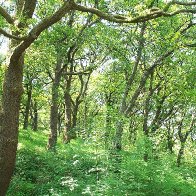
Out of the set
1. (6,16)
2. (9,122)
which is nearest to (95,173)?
(9,122)

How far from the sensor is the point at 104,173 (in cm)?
955

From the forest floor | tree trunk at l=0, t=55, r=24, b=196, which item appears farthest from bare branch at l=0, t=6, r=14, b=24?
the forest floor

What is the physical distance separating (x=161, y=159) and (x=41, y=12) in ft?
33.6

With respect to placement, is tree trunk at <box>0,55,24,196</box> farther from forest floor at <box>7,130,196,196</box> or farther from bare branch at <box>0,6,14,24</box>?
bare branch at <box>0,6,14,24</box>

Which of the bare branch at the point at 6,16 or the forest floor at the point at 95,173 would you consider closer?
the forest floor at the point at 95,173

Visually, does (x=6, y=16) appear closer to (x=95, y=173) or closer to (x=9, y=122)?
(x=9, y=122)

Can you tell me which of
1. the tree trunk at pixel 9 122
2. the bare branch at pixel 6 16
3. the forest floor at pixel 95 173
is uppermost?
the bare branch at pixel 6 16

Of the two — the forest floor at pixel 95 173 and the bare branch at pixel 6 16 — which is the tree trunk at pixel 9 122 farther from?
the bare branch at pixel 6 16

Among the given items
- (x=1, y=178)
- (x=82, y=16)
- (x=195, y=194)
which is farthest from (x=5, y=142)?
(x=82, y=16)

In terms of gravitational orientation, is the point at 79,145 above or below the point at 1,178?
above

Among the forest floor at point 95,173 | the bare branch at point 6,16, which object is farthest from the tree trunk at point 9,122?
the bare branch at point 6,16

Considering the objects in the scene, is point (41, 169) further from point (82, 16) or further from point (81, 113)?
point (81, 113)

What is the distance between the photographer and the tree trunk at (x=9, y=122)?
35.4ft

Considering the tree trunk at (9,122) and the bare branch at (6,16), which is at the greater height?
the bare branch at (6,16)
